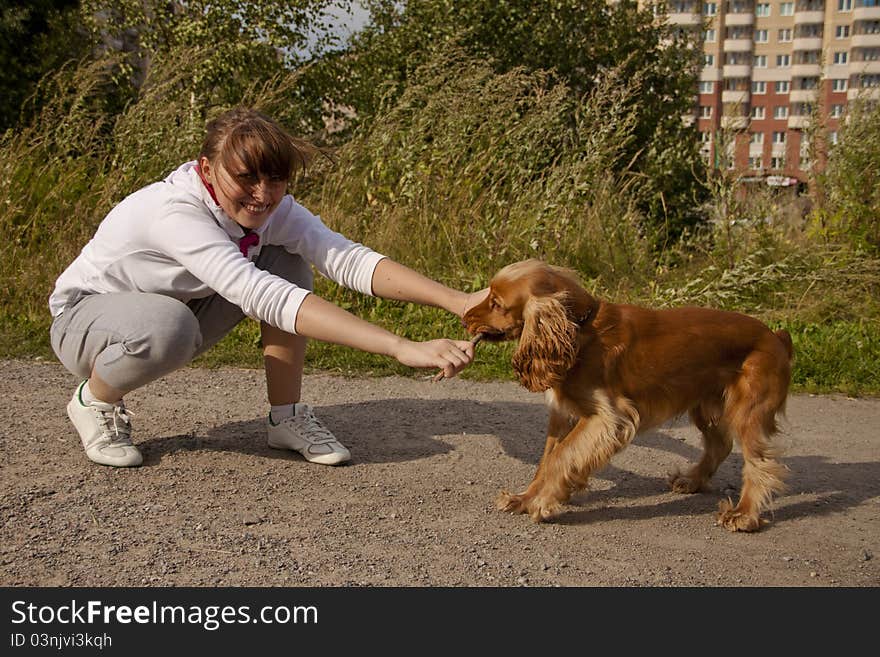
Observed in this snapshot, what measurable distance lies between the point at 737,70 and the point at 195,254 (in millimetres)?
43984

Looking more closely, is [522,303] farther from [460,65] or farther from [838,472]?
[460,65]

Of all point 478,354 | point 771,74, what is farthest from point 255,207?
point 771,74

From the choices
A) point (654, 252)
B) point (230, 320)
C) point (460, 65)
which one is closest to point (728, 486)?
point (230, 320)

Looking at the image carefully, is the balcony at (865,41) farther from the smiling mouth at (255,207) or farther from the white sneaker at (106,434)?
the white sneaker at (106,434)

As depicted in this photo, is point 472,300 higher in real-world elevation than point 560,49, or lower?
lower

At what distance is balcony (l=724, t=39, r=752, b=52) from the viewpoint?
41812 mm

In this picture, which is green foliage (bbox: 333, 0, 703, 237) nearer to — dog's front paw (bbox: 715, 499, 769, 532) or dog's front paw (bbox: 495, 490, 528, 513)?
dog's front paw (bbox: 715, 499, 769, 532)

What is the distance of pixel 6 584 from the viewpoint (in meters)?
2.58

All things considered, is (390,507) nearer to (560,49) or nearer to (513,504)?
(513,504)

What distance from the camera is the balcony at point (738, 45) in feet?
137

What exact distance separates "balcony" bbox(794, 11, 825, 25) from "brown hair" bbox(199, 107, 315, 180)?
45930 mm

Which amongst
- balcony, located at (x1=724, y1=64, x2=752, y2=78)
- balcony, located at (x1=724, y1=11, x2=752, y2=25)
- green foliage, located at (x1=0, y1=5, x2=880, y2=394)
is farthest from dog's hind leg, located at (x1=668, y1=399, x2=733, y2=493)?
balcony, located at (x1=724, y1=11, x2=752, y2=25)

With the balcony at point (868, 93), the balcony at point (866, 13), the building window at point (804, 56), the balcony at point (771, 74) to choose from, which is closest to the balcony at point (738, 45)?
the balcony at point (771, 74)

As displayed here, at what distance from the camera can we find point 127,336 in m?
3.51
